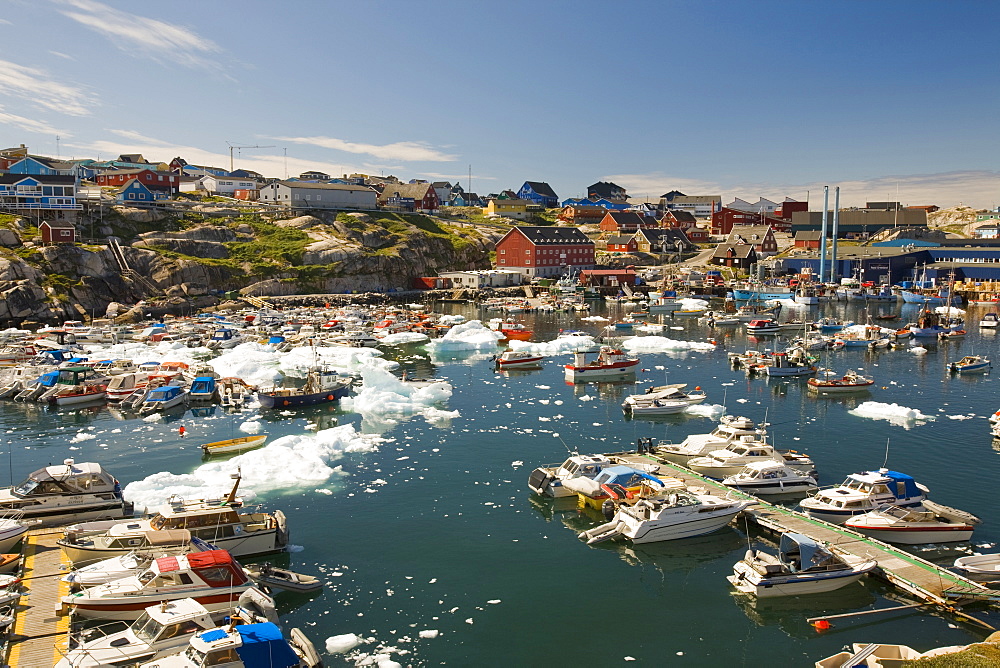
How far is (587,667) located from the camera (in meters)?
22.4

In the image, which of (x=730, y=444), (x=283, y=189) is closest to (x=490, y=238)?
(x=283, y=189)

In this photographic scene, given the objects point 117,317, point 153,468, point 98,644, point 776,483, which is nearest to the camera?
point 98,644

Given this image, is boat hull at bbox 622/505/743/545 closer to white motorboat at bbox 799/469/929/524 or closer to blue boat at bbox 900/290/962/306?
white motorboat at bbox 799/469/929/524

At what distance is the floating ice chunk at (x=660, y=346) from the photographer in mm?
78438

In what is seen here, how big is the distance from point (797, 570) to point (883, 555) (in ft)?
13.6

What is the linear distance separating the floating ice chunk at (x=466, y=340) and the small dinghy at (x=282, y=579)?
52974mm

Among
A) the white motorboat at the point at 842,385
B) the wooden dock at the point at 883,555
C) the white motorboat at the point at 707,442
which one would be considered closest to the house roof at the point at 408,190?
the white motorboat at the point at 842,385

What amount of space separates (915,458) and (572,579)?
23.9 metres

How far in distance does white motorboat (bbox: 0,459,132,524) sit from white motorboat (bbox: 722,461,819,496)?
2757 centimetres

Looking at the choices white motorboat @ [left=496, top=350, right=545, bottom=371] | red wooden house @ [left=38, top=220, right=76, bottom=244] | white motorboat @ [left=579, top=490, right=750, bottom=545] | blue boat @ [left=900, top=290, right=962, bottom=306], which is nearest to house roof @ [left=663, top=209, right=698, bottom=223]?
blue boat @ [left=900, top=290, right=962, bottom=306]

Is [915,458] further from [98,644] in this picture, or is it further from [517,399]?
[98,644]

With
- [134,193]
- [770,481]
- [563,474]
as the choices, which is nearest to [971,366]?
[770,481]

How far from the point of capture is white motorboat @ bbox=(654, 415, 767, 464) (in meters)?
40.6

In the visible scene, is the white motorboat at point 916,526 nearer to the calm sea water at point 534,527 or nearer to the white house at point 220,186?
the calm sea water at point 534,527
